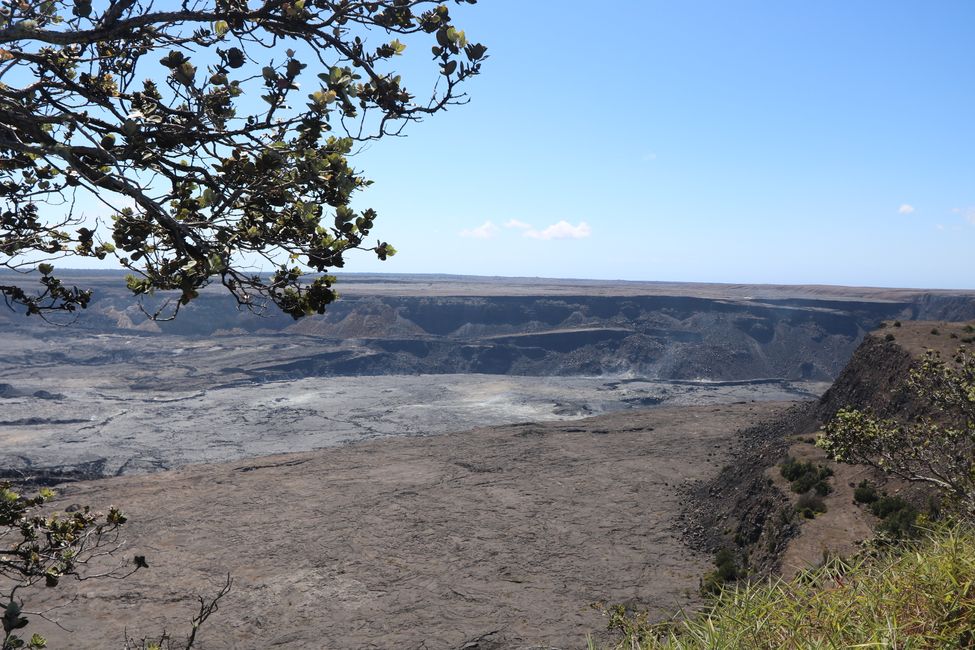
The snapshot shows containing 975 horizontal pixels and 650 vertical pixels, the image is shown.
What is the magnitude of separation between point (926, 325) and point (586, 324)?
4739 centimetres

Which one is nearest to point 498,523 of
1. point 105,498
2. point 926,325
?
point 105,498

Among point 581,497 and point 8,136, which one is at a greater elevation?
point 8,136

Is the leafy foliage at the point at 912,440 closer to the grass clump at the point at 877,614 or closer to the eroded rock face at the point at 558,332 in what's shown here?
the grass clump at the point at 877,614

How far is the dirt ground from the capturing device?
15.5m

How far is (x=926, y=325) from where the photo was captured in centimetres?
3062

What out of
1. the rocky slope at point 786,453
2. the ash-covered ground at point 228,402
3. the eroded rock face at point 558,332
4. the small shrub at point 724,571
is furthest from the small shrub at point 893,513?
the eroded rock face at point 558,332

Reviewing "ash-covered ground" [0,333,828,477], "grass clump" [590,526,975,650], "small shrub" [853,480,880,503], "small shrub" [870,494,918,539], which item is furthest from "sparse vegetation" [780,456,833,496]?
"ash-covered ground" [0,333,828,477]

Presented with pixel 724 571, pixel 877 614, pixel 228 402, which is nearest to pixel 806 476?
pixel 724 571

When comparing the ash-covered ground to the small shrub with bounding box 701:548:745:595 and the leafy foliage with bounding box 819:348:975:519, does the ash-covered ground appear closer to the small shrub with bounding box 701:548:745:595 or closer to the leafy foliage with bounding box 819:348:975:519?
the small shrub with bounding box 701:548:745:595

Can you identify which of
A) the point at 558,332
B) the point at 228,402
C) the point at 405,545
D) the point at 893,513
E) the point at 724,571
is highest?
the point at 558,332

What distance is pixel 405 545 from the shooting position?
66.8 ft

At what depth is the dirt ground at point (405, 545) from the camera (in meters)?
15.5

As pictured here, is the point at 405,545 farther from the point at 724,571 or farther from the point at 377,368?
the point at 377,368

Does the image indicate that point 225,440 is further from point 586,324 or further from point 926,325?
point 586,324
